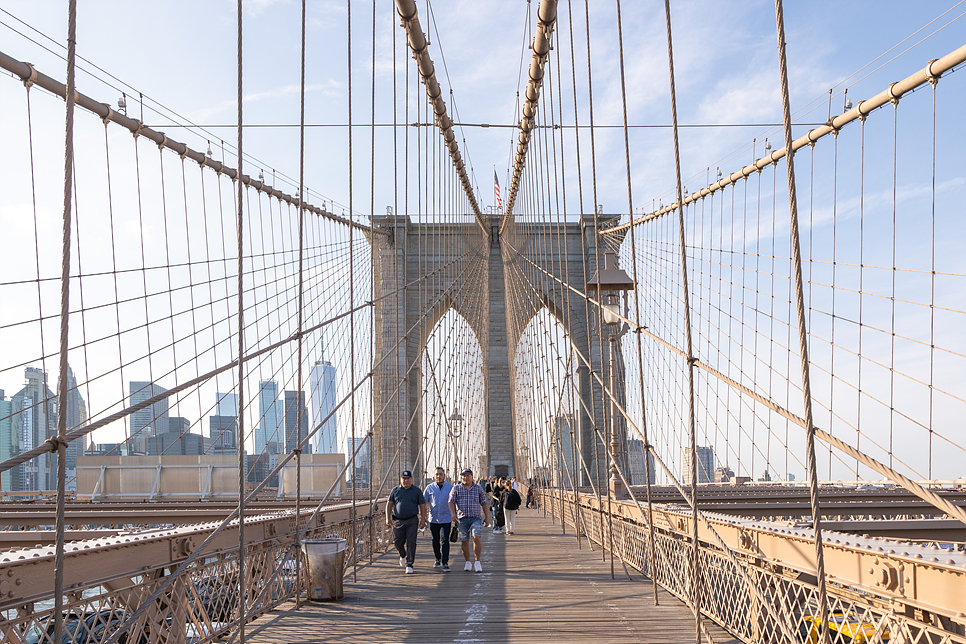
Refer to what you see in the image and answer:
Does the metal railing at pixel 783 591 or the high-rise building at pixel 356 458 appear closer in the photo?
the metal railing at pixel 783 591

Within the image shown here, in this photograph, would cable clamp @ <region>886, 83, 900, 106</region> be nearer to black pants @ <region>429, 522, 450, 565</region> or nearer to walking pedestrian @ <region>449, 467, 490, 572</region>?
walking pedestrian @ <region>449, 467, 490, 572</region>

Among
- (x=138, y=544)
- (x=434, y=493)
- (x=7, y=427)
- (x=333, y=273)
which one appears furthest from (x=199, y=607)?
(x=333, y=273)

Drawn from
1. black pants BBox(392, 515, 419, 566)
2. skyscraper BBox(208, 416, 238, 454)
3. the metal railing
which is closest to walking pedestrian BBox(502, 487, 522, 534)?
skyscraper BBox(208, 416, 238, 454)

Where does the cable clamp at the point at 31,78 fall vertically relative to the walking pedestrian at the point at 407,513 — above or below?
above

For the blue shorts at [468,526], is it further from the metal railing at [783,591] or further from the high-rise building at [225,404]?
the high-rise building at [225,404]

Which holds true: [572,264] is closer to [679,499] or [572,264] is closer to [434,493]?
[679,499]

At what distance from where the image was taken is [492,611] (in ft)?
16.7

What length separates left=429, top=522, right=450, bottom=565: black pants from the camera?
7.38 m

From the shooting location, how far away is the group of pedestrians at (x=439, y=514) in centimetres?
713

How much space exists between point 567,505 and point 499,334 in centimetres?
1824

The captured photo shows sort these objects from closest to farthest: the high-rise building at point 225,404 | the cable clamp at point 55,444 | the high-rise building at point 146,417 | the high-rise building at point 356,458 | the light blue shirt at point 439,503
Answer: the cable clamp at point 55,444
the high-rise building at point 356,458
the light blue shirt at point 439,503
the high-rise building at point 146,417
the high-rise building at point 225,404

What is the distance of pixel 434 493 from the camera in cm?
772

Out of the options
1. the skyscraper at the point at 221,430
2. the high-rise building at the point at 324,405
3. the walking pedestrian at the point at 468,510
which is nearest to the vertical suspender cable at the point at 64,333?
the walking pedestrian at the point at 468,510

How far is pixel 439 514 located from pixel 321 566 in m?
2.32
